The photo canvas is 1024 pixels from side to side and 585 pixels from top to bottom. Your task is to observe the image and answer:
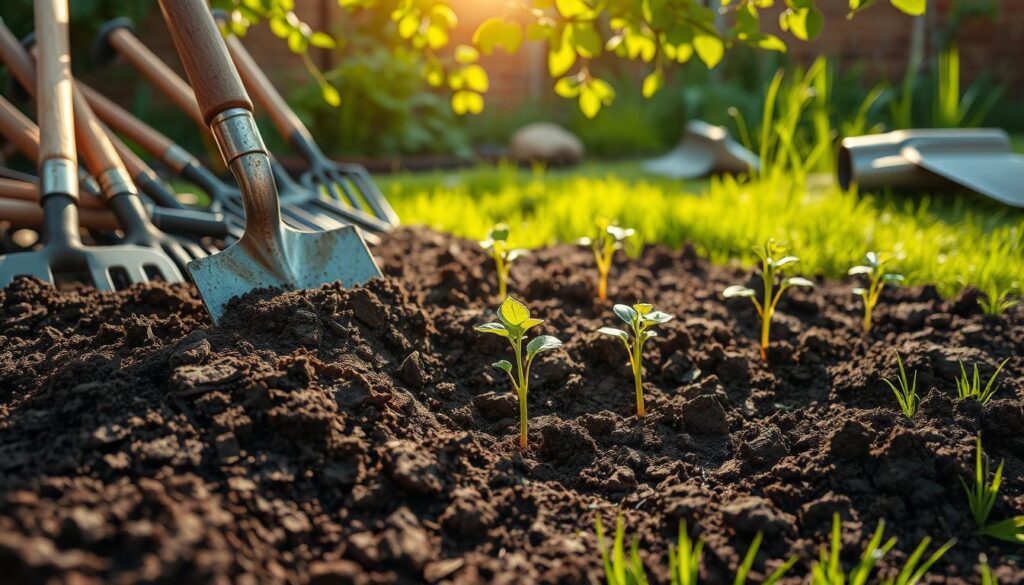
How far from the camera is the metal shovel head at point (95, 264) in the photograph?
6.75 ft

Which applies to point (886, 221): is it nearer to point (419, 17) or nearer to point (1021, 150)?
point (419, 17)

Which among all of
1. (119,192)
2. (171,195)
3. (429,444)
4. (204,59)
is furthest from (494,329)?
(171,195)

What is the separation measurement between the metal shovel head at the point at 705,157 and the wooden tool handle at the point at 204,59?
3097mm

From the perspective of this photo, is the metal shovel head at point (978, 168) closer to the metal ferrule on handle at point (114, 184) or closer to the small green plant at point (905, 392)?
the small green plant at point (905, 392)

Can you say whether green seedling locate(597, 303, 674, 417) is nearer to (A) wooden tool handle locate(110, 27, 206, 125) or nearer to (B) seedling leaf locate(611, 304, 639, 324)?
(B) seedling leaf locate(611, 304, 639, 324)

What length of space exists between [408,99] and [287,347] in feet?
16.7

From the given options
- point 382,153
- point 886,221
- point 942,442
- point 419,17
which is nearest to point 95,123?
point 419,17

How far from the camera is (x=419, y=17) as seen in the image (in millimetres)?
2506

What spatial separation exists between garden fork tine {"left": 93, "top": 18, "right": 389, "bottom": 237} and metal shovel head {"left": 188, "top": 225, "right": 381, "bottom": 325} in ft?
2.10

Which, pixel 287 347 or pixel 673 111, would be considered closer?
pixel 287 347

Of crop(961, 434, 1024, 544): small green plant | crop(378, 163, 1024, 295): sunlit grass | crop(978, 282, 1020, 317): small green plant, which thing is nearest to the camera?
crop(961, 434, 1024, 544): small green plant

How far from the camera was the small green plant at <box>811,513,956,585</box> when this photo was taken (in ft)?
3.61

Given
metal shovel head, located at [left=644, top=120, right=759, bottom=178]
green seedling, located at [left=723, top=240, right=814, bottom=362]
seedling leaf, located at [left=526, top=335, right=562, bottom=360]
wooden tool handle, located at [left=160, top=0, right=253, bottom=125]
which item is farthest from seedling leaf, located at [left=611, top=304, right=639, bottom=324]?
metal shovel head, located at [left=644, top=120, right=759, bottom=178]

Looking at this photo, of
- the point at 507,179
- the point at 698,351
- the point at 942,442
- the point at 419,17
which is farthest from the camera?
the point at 507,179
